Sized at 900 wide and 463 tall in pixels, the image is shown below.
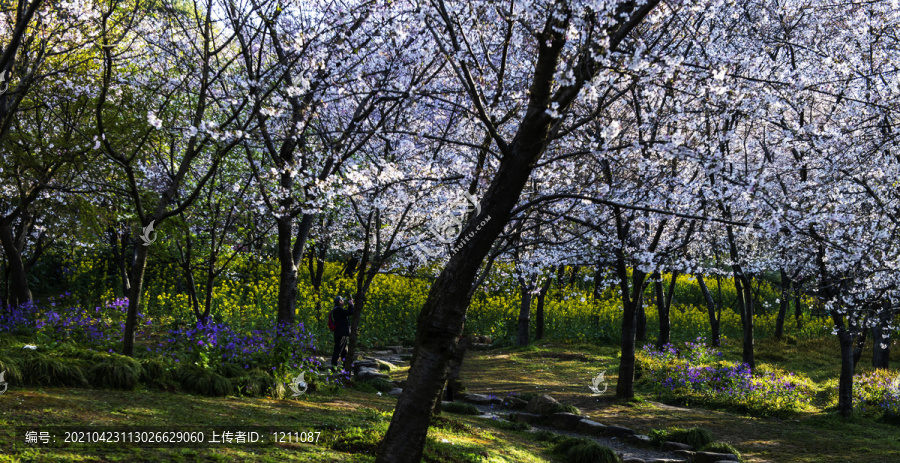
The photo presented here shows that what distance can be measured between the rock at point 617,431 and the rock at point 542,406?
1071 millimetres

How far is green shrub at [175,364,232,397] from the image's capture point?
7.34 m

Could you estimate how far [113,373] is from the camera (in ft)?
22.4

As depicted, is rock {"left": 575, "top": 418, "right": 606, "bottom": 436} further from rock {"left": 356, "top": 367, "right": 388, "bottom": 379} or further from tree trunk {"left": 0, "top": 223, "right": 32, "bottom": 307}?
tree trunk {"left": 0, "top": 223, "right": 32, "bottom": 307}

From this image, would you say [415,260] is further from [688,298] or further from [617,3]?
[688,298]

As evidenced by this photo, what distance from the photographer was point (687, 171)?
32.7ft

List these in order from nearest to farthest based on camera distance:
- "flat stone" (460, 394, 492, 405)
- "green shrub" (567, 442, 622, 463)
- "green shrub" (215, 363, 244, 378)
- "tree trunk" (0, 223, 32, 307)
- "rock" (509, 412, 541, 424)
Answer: "green shrub" (567, 442, 622, 463) < "green shrub" (215, 363, 244, 378) < "rock" (509, 412, 541, 424) < "tree trunk" (0, 223, 32, 307) < "flat stone" (460, 394, 492, 405)

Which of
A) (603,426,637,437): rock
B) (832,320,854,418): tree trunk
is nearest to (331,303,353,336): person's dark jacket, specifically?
(603,426,637,437): rock

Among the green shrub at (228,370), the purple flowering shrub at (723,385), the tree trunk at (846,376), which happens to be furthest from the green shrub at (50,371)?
the tree trunk at (846,376)

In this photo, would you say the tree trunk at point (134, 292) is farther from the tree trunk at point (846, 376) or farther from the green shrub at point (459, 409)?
the tree trunk at point (846, 376)

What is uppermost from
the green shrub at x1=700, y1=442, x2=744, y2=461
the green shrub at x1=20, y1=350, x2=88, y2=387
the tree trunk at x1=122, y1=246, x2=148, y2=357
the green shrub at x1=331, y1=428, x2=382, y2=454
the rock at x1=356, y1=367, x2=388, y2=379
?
the tree trunk at x1=122, y1=246, x2=148, y2=357

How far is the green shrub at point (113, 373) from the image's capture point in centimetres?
675

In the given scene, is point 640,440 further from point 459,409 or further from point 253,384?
point 253,384

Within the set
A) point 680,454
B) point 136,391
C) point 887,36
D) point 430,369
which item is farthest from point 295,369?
point 887,36

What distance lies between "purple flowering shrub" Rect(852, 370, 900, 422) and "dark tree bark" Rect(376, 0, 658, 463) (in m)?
10.8
